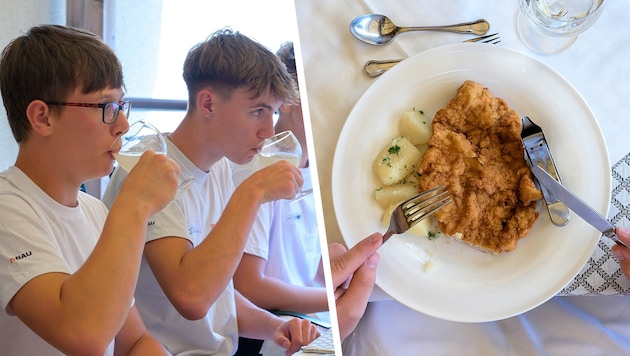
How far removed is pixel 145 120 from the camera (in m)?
0.40

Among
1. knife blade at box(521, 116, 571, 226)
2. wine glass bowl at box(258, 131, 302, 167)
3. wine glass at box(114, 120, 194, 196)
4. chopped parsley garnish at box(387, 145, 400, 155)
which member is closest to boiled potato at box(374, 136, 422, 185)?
chopped parsley garnish at box(387, 145, 400, 155)

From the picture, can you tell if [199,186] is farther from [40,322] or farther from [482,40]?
[482,40]

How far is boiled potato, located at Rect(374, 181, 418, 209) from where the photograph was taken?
0.71m

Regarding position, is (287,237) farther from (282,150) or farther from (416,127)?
(416,127)

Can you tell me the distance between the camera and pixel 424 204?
670 millimetres

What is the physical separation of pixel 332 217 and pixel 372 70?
21 centimetres

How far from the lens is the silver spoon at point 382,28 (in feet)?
2.35

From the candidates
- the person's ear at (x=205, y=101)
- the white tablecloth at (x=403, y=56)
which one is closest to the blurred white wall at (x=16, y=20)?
the person's ear at (x=205, y=101)

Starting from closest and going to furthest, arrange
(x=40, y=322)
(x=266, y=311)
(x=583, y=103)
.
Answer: (x=40, y=322), (x=266, y=311), (x=583, y=103)

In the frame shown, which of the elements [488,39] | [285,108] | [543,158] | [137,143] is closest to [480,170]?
[543,158]

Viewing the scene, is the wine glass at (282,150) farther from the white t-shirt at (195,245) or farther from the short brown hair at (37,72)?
the short brown hair at (37,72)

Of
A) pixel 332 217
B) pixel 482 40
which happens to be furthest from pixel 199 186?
pixel 482 40

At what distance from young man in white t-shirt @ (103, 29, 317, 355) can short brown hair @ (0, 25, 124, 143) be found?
0.22 feet

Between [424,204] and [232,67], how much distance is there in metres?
0.33
